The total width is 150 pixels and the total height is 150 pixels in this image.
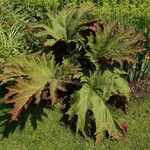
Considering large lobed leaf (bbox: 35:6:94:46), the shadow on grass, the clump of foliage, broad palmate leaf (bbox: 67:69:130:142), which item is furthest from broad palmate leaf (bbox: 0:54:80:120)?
large lobed leaf (bbox: 35:6:94:46)

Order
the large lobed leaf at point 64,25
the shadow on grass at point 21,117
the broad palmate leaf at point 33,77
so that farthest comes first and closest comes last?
1. the large lobed leaf at point 64,25
2. the shadow on grass at point 21,117
3. the broad palmate leaf at point 33,77

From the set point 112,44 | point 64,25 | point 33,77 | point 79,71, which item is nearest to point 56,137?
point 33,77

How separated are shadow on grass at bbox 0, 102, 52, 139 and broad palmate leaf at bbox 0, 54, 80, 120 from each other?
0.48ft

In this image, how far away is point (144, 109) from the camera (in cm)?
748

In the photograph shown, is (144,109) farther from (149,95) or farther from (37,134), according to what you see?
(37,134)

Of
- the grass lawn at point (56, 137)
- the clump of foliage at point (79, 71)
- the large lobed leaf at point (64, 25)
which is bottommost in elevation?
the grass lawn at point (56, 137)

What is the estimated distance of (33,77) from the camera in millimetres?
6871

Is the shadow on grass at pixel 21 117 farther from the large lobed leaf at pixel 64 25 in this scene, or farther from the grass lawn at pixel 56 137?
the large lobed leaf at pixel 64 25

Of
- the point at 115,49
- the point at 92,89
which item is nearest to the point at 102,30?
the point at 115,49

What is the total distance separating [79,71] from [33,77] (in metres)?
0.74

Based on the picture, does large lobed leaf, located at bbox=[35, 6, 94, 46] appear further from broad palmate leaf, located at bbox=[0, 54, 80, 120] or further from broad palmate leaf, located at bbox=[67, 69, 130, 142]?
broad palmate leaf, located at bbox=[67, 69, 130, 142]

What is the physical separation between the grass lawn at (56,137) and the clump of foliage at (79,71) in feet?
0.46

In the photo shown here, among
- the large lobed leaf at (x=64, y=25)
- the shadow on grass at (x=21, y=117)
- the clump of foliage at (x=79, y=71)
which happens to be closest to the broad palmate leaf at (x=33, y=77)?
the clump of foliage at (x=79, y=71)

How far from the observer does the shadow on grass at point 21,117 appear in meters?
7.06
